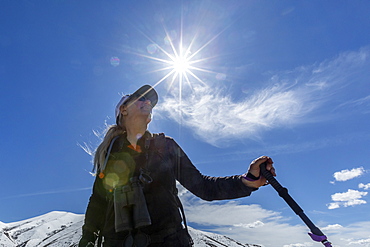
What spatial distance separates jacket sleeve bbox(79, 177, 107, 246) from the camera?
13.9 feet

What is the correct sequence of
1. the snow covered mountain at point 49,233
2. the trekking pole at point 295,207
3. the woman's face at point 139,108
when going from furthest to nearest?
1. the snow covered mountain at point 49,233
2. the woman's face at point 139,108
3. the trekking pole at point 295,207

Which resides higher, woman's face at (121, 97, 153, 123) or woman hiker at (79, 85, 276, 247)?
woman's face at (121, 97, 153, 123)

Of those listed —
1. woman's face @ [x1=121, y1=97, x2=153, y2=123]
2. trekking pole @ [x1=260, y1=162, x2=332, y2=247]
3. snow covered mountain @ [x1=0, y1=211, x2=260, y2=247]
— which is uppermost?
snow covered mountain @ [x1=0, y1=211, x2=260, y2=247]

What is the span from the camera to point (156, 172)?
408cm

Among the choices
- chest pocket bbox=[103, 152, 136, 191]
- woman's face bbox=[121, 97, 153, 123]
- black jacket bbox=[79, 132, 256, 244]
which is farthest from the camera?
woman's face bbox=[121, 97, 153, 123]

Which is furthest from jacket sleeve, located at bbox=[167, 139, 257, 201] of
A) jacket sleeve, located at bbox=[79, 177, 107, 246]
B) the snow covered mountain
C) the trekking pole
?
the snow covered mountain

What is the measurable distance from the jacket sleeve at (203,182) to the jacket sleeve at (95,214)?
1.40 meters

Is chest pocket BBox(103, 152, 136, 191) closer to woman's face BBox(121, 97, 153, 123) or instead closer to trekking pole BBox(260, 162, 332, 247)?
woman's face BBox(121, 97, 153, 123)

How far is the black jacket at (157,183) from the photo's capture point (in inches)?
148

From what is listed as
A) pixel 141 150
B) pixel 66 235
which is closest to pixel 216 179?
pixel 141 150

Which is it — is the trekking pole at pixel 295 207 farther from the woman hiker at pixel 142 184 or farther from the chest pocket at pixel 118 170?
the chest pocket at pixel 118 170

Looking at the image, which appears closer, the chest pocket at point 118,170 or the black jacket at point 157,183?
the black jacket at point 157,183

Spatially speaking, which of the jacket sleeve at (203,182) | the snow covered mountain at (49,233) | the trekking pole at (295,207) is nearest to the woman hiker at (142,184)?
the jacket sleeve at (203,182)

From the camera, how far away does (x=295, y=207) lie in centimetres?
321
